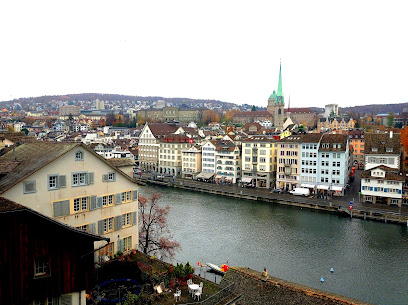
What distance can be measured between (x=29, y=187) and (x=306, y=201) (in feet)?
98.6

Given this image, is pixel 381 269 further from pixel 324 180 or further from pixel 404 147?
pixel 404 147

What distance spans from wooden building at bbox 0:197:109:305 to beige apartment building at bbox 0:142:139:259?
6.07 meters

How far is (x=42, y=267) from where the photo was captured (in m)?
6.77

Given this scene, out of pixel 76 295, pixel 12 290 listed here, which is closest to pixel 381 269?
pixel 76 295

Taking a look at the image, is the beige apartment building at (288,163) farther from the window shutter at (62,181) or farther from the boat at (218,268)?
the window shutter at (62,181)

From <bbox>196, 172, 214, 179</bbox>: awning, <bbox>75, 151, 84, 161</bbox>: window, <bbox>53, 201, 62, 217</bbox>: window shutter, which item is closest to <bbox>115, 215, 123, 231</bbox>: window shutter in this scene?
<bbox>53, 201, 62, 217</bbox>: window shutter

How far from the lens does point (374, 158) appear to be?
3756cm

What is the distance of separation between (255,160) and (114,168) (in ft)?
110

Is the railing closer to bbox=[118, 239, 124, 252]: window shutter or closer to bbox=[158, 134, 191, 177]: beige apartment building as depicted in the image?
bbox=[118, 239, 124, 252]: window shutter

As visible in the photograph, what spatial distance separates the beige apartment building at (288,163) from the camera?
1686 inches

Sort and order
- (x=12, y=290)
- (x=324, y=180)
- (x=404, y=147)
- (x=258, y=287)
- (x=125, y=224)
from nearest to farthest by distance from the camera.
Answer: (x=12, y=290) → (x=258, y=287) → (x=125, y=224) → (x=324, y=180) → (x=404, y=147)

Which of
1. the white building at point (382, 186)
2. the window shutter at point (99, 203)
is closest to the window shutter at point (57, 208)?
the window shutter at point (99, 203)

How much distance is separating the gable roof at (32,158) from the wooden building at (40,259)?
20.2ft

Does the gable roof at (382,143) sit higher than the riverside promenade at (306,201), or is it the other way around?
the gable roof at (382,143)
